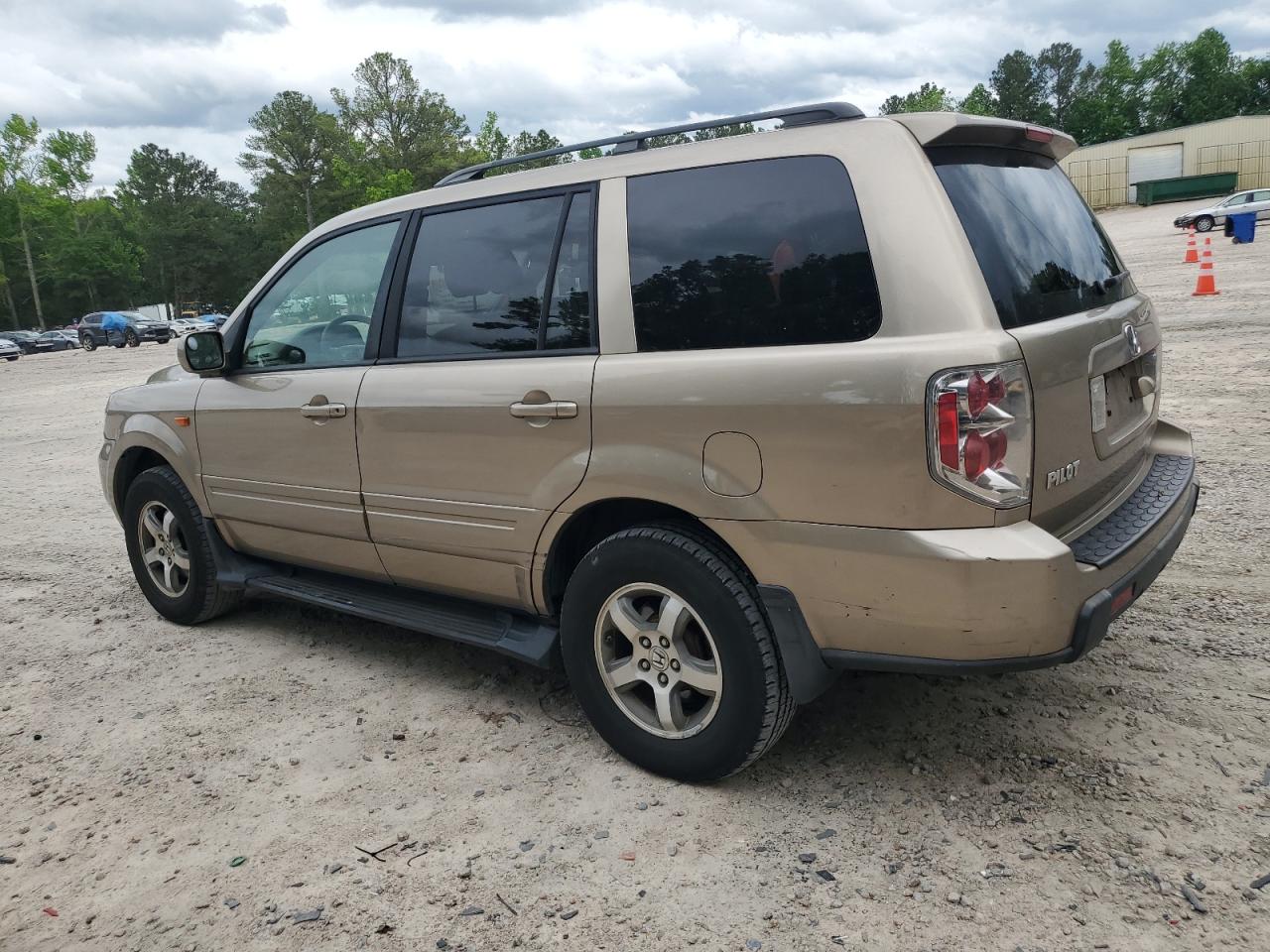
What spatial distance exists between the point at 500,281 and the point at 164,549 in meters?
2.59

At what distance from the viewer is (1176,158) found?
64.9 metres

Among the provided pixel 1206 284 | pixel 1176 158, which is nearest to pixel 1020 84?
pixel 1176 158

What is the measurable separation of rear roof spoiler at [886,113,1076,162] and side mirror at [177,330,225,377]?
10.0 feet

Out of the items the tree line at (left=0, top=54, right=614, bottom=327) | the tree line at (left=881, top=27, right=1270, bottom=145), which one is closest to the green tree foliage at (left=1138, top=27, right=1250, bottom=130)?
the tree line at (left=881, top=27, right=1270, bottom=145)

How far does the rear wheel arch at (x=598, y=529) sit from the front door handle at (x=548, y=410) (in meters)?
0.30

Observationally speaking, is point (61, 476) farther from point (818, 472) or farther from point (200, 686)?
point (818, 472)

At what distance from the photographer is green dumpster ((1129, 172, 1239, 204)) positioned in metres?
53.6

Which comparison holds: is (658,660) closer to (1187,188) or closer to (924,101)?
(1187,188)

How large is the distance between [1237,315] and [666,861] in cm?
1257

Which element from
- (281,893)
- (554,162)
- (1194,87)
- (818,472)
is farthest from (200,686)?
(1194,87)

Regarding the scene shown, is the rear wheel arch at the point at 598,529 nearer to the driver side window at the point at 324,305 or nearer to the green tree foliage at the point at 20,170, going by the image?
the driver side window at the point at 324,305

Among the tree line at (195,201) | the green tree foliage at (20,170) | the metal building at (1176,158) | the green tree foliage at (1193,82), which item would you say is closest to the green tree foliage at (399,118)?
the tree line at (195,201)

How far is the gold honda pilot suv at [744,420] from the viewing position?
96.8 inches

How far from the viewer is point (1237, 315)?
12234mm
